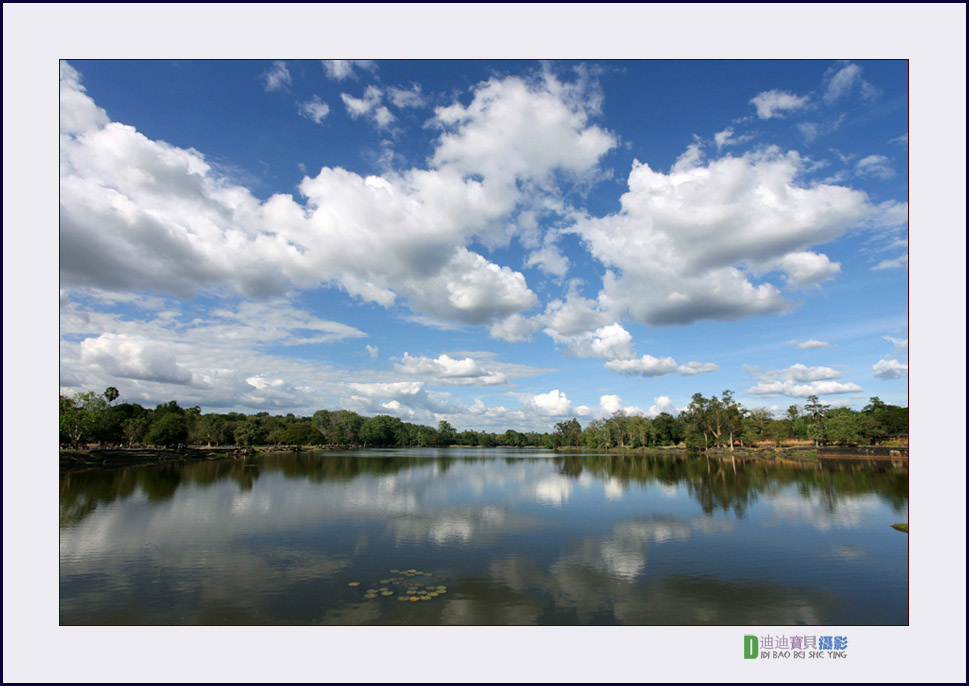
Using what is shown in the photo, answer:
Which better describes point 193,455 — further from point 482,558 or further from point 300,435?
point 482,558

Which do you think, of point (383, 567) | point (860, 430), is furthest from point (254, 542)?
point (860, 430)

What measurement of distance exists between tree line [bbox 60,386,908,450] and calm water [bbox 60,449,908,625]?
184 ft

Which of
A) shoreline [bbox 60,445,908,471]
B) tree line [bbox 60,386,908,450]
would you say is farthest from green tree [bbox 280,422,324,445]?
shoreline [bbox 60,445,908,471]

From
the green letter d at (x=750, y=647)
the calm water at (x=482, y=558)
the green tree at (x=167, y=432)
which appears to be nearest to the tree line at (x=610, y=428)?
the green tree at (x=167, y=432)

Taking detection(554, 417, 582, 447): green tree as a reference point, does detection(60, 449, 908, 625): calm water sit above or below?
above

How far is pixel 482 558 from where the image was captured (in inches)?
730

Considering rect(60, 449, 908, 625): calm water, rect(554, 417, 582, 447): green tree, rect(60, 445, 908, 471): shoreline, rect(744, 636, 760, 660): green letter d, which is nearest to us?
rect(744, 636, 760, 660): green letter d

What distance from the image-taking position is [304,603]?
13.8 m

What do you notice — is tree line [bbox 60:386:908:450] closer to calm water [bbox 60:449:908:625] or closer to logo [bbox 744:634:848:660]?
calm water [bbox 60:449:908:625]

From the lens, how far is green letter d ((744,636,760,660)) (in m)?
10.6

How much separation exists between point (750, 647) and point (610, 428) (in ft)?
451

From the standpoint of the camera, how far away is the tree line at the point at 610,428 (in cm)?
8150

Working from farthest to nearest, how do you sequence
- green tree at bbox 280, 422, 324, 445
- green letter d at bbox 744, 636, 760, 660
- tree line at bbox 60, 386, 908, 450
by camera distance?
green tree at bbox 280, 422, 324, 445 < tree line at bbox 60, 386, 908, 450 < green letter d at bbox 744, 636, 760, 660

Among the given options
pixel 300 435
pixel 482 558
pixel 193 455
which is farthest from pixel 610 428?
pixel 482 558
